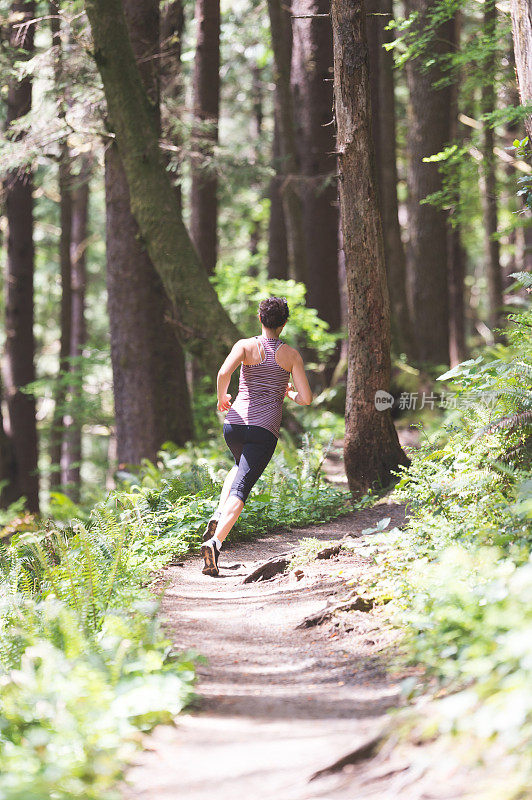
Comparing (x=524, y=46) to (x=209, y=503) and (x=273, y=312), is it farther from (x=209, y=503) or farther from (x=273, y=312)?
(x=209, y=503)

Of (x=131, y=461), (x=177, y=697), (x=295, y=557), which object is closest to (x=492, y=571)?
(x=177, y=697)

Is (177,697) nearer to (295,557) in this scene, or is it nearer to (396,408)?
(295,557)

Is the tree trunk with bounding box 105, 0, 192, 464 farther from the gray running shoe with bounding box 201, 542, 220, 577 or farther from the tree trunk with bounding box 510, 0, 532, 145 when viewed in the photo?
the tree trunk with bounding box 510, 0, 532, 145

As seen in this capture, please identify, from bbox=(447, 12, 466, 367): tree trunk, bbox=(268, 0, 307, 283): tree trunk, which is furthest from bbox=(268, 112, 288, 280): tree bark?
bbox=(447, 12, 466, 367): tree trunk

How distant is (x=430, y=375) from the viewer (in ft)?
53.4

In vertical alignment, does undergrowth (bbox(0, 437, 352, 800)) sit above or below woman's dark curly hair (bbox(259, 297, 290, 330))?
below

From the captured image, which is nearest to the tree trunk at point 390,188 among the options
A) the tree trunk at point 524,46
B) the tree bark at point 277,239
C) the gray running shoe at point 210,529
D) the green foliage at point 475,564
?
the tree bark at point 277,239

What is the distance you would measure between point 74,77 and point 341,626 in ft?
35.5

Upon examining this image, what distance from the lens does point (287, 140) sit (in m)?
15.8

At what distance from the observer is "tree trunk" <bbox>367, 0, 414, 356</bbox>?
1622cm

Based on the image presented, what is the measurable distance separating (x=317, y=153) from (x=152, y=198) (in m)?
6.32

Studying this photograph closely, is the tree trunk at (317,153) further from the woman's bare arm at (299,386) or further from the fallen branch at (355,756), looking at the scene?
the fallen branch at (355,756)

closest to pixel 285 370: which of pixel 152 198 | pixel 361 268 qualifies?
pixel 361 268

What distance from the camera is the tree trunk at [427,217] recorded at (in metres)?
15.8
